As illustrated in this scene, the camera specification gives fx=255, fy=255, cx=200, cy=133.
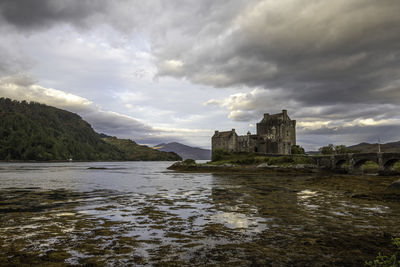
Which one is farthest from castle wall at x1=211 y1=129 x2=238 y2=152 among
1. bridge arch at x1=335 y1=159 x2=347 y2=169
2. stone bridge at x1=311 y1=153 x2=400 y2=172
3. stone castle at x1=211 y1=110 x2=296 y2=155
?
bridge arch at x1=335 y1=159 x2=347 y2=169

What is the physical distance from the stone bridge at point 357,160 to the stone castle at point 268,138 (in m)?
19.9

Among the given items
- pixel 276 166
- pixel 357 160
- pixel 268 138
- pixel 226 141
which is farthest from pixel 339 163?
pixel 226 141

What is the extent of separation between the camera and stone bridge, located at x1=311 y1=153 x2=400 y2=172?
56938 millimetres

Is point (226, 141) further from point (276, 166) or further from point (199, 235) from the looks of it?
point (199, 235)

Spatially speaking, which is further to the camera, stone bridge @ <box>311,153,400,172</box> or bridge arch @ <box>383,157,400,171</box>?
bridge arch @ <box>383,157,400,171</box>

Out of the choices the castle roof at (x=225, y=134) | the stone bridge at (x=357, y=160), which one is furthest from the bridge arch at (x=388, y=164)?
the castle roof at (x=225, y=134)

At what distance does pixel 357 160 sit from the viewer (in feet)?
217

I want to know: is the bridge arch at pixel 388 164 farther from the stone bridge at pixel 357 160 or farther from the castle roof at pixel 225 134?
the castle roof at pixel 225 134

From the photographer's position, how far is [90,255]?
8.70m

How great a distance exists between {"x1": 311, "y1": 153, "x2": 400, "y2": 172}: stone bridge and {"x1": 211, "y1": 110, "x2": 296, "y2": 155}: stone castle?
1992cm

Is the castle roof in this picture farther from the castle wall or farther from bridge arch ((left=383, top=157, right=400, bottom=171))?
bridge arch ((left=383, top=157, right=400, bottom=171))

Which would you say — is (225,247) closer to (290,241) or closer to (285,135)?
(290,241)

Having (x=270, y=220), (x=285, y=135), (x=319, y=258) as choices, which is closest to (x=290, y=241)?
(x=319, y=258)

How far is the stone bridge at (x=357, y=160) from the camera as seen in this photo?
56.9m
